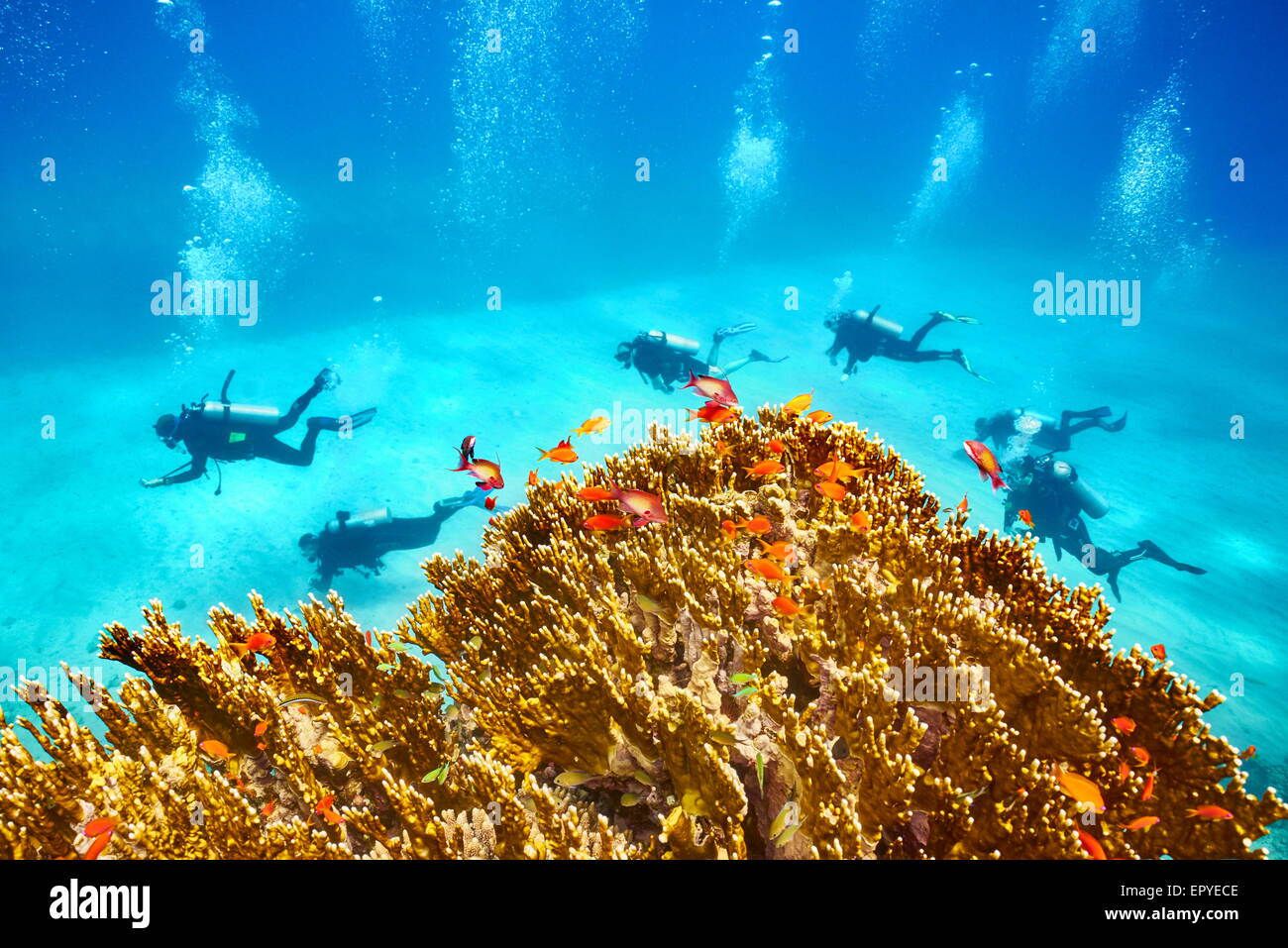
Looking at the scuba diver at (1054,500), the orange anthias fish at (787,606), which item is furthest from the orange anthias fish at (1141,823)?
the scuba diver at (1054,500)

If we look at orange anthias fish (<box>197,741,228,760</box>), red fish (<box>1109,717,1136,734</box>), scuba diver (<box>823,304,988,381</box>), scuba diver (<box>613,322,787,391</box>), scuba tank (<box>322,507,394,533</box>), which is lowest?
orange anthias fish (<box>197,741,228,760</box>)

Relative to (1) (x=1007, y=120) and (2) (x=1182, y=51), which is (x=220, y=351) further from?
(1) (x=1007, y=120)

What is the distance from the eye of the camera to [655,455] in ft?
15.5

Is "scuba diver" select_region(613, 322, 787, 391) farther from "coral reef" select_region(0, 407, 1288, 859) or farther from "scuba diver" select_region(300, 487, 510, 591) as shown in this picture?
"coral reef" select_region(0, 407, 1288, 859)

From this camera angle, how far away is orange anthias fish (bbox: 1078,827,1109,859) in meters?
2.17

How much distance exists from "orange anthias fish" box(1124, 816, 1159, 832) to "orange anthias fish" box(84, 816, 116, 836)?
14.7 feet

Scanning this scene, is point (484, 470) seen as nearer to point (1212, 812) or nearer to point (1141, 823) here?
point (1141, 823)

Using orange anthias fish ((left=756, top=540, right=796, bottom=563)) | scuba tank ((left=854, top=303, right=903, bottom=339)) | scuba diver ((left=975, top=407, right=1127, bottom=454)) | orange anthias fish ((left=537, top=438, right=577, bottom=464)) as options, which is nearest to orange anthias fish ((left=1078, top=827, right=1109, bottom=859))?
orange anthias fish ((left=756, top=540, right=796, bottom=563))

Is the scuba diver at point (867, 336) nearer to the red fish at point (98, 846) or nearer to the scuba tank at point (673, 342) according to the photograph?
the scuba tank at point (673, 342)

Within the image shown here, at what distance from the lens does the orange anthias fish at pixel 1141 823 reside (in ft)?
7.55

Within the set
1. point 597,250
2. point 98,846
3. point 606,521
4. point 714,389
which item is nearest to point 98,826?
point 98,846

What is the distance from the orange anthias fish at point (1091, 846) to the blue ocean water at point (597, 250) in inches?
336

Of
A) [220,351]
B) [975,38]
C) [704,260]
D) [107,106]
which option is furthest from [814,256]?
[107,106]
